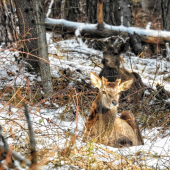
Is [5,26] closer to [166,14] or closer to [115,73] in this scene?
[115,73]

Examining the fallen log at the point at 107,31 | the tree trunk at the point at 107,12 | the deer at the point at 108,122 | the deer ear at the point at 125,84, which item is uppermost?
the tree trunk at the point at 107,12

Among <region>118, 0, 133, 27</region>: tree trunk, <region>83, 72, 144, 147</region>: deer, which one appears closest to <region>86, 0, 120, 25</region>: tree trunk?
<region>118, 0, 133, 27</region>: tree trunk

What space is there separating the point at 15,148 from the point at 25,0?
320cm

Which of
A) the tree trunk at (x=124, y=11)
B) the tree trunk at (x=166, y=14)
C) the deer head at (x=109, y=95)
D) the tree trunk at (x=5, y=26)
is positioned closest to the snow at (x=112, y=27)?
the tree trunk at (x=5, y=26)

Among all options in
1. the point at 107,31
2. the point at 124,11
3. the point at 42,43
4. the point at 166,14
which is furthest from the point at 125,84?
the point at 166,14

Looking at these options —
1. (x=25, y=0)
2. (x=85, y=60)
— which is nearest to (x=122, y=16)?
(x=85, y=60)

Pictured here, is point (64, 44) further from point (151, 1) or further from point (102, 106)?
point (151, 1)

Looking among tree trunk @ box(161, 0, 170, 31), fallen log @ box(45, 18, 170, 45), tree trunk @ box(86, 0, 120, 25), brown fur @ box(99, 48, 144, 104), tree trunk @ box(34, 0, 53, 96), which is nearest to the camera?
tree trunk @ box(34, 0, 53, 96)

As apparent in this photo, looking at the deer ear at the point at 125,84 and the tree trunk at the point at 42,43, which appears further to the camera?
the tree trunk at the point at 42,43

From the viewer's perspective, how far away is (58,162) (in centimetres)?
233

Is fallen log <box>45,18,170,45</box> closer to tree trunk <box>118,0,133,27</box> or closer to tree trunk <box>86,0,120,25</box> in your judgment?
tree trunk <box>86,0,120,25</box>

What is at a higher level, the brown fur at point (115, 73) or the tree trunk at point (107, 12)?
the tree trunk at point (107, 12)

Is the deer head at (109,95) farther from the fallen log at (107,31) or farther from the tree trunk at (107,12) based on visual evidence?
the tree trunk at (107,12)

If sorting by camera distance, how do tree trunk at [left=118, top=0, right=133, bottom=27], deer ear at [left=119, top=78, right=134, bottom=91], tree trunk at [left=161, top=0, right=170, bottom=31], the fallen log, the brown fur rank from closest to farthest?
deer ear at [left=119, top=78, right=134, bottom=91], the brown fur, the fallen log, tree trunk at [left=161, top=0, right=170, bottom=31], tree trunk at [left=118, top=0, right=133, bottom=27]
